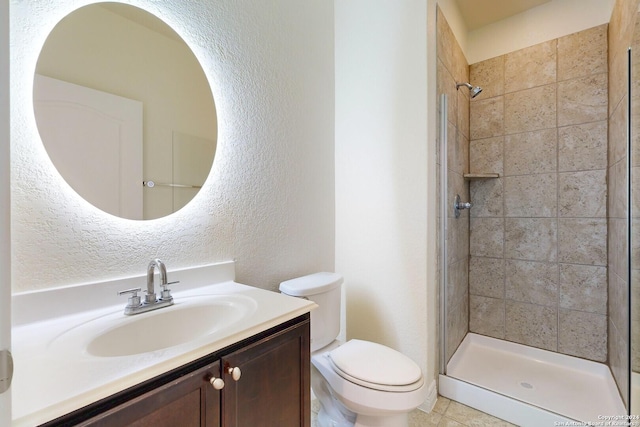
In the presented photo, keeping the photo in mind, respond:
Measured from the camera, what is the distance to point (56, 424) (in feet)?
1.66

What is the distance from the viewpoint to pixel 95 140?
1003 millimetres

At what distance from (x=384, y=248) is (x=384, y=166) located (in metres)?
0.52

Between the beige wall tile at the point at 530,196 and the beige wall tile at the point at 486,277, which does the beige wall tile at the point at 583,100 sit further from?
the beige wall tile at the point at 486,277

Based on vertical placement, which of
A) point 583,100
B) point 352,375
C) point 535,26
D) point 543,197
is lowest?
point 352,375

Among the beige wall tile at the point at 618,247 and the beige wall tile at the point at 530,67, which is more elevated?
the beige wall tile at the point at 530,67

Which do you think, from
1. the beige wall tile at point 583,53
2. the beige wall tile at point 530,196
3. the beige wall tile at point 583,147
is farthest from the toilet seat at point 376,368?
the beige wall tile at point 583,53

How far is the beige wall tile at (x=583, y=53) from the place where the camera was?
1940 mm

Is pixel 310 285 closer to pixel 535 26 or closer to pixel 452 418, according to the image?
pixel 452 418

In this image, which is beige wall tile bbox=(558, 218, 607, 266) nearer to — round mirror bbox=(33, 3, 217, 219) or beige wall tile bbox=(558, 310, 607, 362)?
beige wall tile bbox=(558, 310, 607, 362)

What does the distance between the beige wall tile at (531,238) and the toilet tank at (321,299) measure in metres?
1.59

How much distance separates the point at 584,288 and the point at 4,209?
286 cm

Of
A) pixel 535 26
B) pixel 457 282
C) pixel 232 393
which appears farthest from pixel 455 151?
pixel 232 393

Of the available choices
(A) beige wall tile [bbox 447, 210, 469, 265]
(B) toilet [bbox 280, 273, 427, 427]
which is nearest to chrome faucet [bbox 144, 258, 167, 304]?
(B) toilet [bbox 280, 273, 427, 427]

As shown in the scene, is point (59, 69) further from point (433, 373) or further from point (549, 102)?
point (549, 102)
